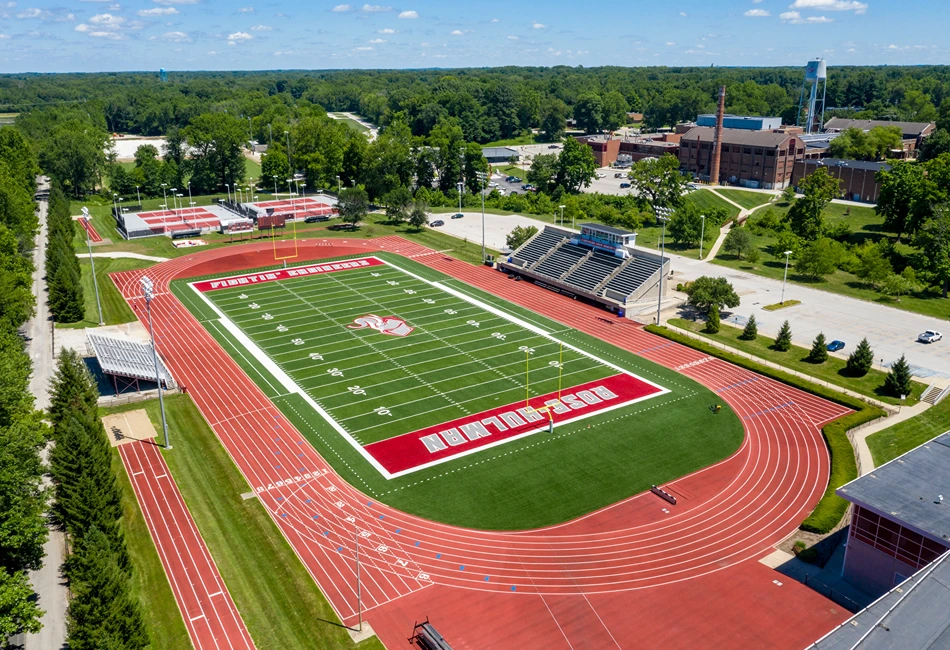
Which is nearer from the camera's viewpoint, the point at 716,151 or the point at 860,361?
the point at 860,361

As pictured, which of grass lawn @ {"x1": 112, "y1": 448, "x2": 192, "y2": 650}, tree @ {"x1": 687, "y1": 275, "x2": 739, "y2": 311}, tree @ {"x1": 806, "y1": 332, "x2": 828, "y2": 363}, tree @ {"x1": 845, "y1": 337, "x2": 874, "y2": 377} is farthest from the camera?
tree @ {"x1": 687, "y1": 275, "x2": 739, "y2": 311}

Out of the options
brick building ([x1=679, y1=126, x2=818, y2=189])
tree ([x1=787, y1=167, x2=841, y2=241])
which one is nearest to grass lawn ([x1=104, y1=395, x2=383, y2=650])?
tree ([x1=787, y1=167, x2=841, y2=241])

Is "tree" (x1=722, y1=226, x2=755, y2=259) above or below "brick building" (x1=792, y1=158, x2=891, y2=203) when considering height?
below

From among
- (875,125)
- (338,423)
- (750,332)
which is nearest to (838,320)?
(750,332)

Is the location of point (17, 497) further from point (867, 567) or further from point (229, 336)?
point (867, 567)

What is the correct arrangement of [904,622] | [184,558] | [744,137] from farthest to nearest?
1. [744,137]
2. [184,558]
3. [904,622]

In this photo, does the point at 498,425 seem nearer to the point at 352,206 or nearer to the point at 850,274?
the point at 850,274

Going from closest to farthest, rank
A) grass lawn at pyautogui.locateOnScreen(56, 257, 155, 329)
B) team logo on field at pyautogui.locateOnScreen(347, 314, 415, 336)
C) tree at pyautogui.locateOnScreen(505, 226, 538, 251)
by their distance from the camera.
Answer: team logo on field at pyautogui.locateOnScreen(347, 314, 415, 336) → grass lawn at pyautogui.locateOnScreen(56, 257, 155, 329) → tree at pyautogui.locateOnScreen(505, 226, 538, 251)

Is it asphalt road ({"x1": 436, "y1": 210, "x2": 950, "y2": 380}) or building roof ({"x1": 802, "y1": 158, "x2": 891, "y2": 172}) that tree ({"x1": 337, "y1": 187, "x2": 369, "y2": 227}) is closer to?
asphalt road ({"x1": 436, "y1": 210, "x2": 950, "y2": 380})
